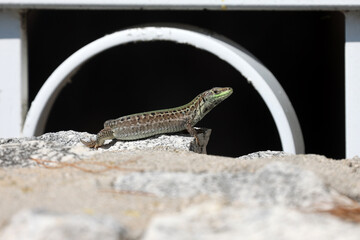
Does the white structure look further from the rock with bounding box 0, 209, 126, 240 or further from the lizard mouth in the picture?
the rock with bounding box 0, 209, 126, 240

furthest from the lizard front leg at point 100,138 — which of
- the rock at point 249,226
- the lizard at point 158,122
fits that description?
the rock at point 249,226

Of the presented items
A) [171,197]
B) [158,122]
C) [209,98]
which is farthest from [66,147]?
[209,98]

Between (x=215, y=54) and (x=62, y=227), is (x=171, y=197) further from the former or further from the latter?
(x=215, y=54)

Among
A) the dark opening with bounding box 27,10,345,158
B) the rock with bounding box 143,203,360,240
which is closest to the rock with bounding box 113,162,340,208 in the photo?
the rock with bounding box 143,203,360,240

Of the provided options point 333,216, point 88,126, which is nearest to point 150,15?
point 88,126

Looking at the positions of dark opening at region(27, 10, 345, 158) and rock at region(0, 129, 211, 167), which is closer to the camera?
rock at region(0, 129, 211, 167)
